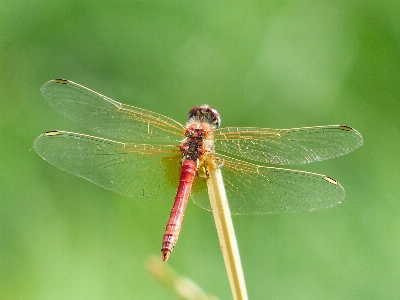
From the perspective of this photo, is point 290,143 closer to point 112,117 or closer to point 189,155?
point 189,155

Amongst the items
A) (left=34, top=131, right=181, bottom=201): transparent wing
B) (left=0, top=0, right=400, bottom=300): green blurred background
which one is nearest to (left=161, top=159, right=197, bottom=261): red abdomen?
(left=34, top=131, right=181, bottom=201): transparent wing

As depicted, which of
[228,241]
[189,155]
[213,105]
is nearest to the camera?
[228,241]

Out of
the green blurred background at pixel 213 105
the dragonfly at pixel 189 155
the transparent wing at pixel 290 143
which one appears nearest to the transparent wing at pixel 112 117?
the dragonfly at pixel 189 155

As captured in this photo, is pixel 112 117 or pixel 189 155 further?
pixel 112 117

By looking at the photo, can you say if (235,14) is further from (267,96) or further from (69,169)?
(69,169)

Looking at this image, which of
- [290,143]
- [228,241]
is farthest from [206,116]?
[228,241]

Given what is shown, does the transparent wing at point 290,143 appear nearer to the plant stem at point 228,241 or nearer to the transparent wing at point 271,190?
the transparent wing at point 271,190
